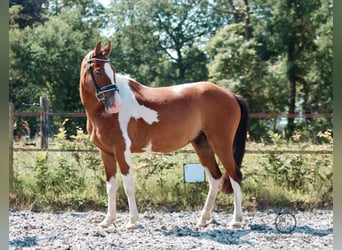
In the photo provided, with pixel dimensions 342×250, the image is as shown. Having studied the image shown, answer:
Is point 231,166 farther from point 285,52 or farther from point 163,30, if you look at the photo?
point 285,52

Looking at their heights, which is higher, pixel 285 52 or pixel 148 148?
pixel 285 52

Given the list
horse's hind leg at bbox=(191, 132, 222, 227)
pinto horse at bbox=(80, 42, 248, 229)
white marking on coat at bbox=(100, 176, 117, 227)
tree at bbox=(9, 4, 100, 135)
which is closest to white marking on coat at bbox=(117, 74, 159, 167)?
pinto horse at bbox=(80, 42, 248, 229)

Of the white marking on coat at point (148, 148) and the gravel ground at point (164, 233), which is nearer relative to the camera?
the gravel ground at point (164, 233)

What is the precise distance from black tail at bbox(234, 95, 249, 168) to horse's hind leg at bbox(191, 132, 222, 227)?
0.24 m

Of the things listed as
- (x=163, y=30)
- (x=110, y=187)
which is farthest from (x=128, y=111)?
(x=163, y=30)

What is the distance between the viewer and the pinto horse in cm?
419

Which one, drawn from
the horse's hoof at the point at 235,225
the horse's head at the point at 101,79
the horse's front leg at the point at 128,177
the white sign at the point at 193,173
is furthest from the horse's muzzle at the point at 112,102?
the horse's hoof at the point at 235,225

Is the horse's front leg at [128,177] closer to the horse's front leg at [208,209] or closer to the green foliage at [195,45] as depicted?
the horse's front leg at [208,209]

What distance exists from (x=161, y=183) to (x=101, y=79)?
2037 millimetres

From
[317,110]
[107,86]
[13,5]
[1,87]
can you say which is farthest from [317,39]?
[1,87]

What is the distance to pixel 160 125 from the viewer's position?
4.37 meters

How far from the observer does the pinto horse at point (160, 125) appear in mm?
4188

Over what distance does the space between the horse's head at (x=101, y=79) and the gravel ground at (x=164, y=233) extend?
3.73ft

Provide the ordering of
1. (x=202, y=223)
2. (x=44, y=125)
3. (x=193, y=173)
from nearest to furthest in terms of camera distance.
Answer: (x=202, y=223) → (x=193, y=173) → (x=44, y=125)
